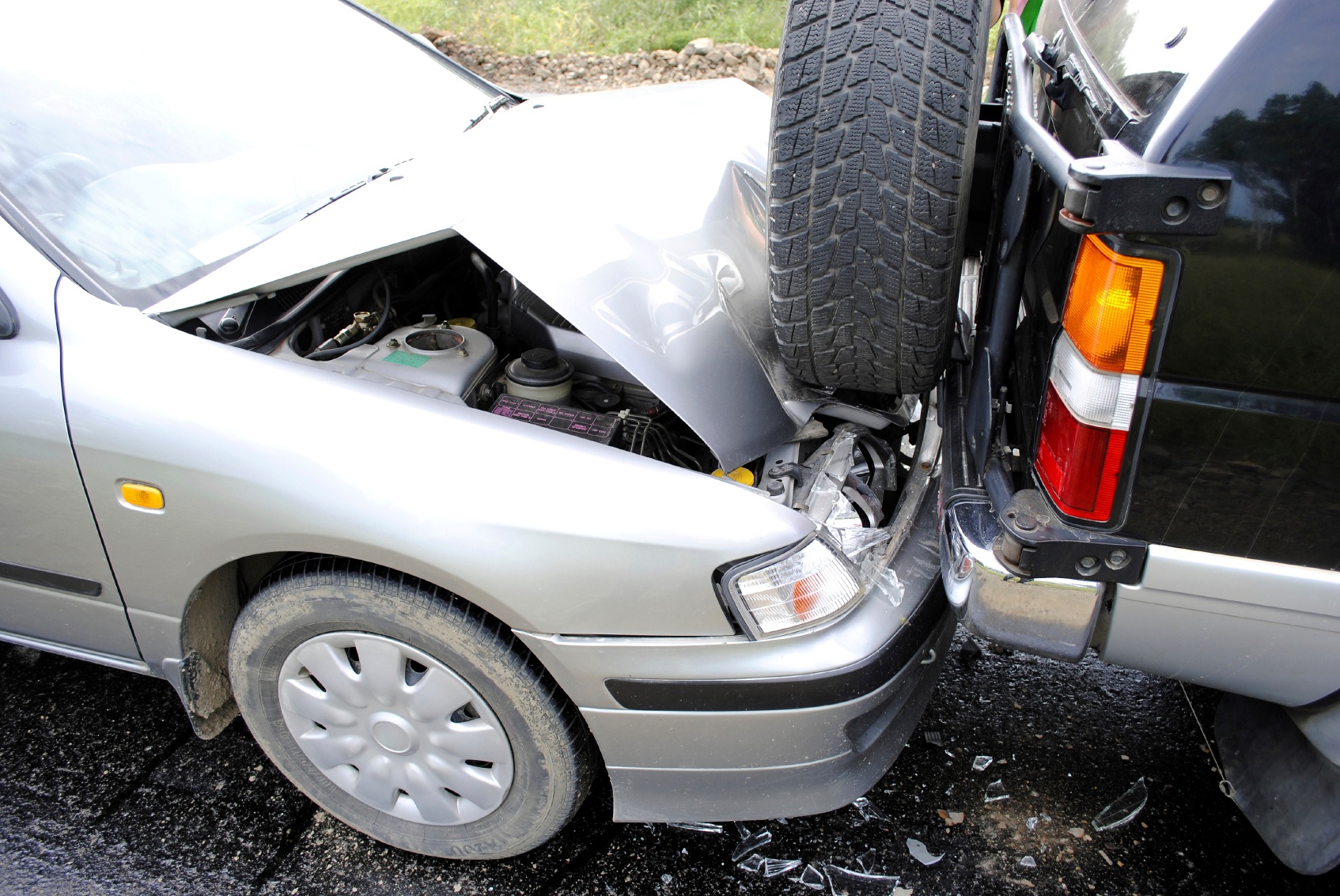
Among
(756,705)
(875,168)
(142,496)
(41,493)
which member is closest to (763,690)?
(756,705)

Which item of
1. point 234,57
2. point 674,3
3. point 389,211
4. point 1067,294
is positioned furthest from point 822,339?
point 674,3

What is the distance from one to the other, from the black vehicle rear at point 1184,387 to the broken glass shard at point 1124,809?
37 cm

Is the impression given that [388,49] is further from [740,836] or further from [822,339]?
[740,836]

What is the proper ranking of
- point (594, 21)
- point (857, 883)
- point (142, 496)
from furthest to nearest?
point (594, 21) < point (857, 883) < point (142, 496)

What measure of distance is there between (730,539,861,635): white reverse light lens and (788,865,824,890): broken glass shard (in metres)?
0.69

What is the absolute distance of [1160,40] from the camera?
4.31ft

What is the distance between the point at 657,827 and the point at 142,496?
4.17 ft

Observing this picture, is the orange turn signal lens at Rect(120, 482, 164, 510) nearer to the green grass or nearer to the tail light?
the tail light

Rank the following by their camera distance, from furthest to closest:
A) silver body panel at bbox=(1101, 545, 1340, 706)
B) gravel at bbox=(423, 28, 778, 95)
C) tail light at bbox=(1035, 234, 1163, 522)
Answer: gravel at bbox=(423, 28, 778, 95), silver body panel at bbox=(1101, 545, 1340, 706), tail light at bbox=(1035, 234, 1163, 522)

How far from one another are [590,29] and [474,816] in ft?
27.1

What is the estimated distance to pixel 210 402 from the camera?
1.55m

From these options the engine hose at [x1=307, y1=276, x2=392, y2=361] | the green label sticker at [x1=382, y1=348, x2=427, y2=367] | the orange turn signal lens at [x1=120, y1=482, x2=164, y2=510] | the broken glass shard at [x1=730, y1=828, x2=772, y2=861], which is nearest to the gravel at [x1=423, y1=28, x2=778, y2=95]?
→ the engine hose at [x1=307, y1=276, x2=392, y2=361]

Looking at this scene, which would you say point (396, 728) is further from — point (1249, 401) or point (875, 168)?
point (1249, 401)

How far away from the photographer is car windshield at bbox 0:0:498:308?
1.76m
